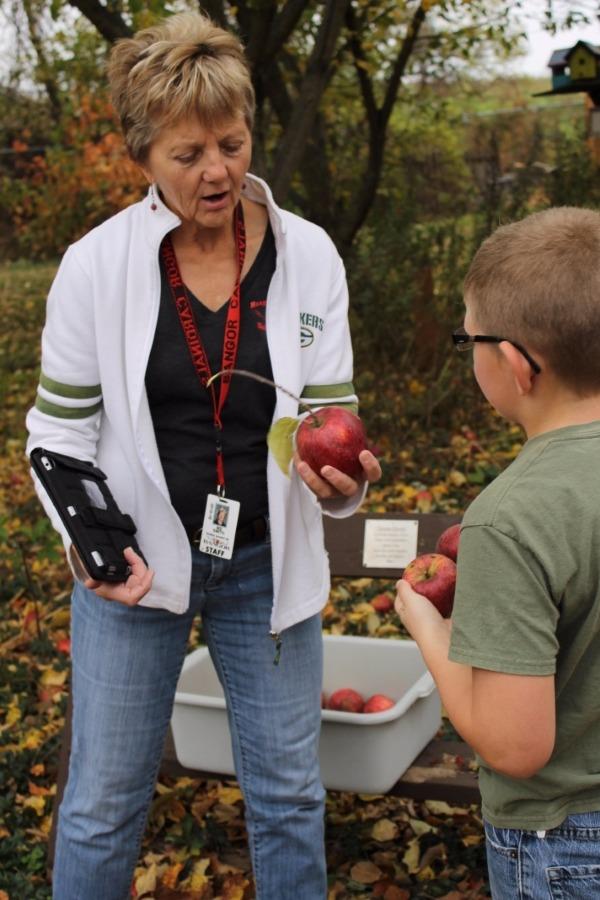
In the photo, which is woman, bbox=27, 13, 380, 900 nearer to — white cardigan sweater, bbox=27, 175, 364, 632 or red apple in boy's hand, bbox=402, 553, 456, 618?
white cardigan sweater, bbox=27, 175, 364, 632

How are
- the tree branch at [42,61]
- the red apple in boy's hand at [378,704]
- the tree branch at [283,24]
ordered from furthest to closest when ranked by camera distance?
the tree branch at [42,61] < the tree branch at [283,24] < the red apple in boy's hand at [378,704]

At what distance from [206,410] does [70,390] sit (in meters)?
0.29

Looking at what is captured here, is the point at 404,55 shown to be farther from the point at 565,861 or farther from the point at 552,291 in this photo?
the point at 565,861

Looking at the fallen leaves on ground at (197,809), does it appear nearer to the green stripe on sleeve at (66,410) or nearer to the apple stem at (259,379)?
the apple stem at (259,379)

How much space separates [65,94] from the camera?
15.2 metres

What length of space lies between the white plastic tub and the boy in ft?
4.50

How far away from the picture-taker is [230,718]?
2684 millimetres

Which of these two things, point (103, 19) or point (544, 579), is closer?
point (544, 579)

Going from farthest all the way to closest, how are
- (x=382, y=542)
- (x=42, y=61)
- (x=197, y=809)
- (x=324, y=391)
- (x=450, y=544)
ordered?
(x=42, y=61)
(x=197, y=809)
(x=382, y=542)
(x=324, y=391)
(x=450, y=544)

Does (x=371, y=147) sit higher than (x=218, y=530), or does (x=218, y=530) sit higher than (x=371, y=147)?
(x=371, y=147)

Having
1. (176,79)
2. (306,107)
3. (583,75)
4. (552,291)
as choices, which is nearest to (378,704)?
(176,79)

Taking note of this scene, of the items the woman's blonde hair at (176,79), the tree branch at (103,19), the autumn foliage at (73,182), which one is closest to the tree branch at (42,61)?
the autumn foliage at (73,182)

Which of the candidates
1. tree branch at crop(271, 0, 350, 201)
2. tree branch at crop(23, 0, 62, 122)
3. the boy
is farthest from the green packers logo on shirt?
tree branch at crop(23, 0, 62, 122)

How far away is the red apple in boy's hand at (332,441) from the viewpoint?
2395mm
